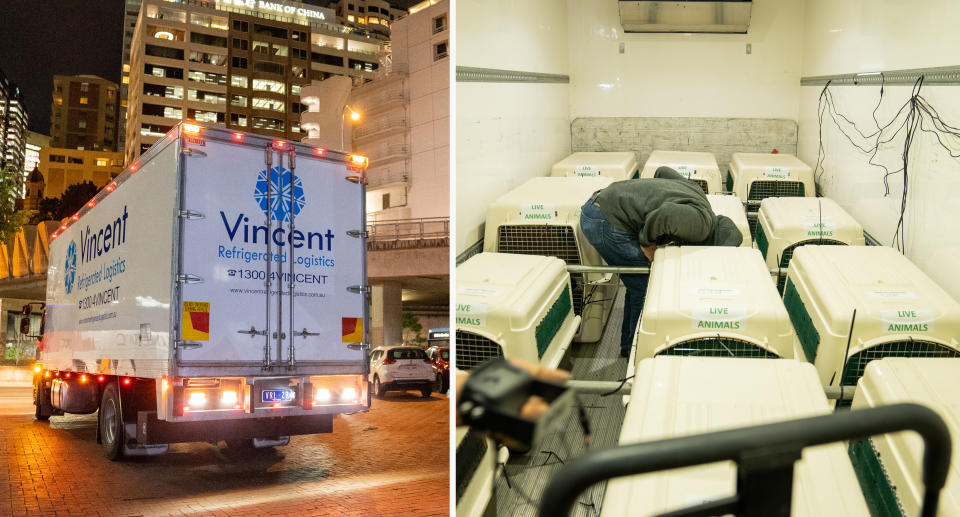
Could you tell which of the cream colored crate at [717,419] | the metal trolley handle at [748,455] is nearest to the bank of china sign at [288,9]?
the cream colored crate at [717,419]

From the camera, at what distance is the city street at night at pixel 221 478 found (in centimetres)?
400

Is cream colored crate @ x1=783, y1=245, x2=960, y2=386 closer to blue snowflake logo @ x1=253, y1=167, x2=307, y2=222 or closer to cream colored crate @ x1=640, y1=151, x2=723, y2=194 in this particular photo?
cream colored crate @ x1=640, y1=151, x2=723, y2=194

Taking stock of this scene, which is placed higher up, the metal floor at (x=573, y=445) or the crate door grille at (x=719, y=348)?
the crate door grille at (x=719, y=348)

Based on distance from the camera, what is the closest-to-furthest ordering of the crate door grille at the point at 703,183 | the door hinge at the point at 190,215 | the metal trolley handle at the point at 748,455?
1. the metal trolley handle at the point at 748,455
2. the crate door grille at the point at 703,183
3. the door hinge at the point at 190,215

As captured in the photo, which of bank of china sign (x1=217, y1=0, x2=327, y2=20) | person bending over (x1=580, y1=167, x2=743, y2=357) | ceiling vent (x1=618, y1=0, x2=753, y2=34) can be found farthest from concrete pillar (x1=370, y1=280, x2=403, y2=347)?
bank of china sign (x1=217, y1=0, x2=327, y2=20)

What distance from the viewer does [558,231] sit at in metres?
2.55

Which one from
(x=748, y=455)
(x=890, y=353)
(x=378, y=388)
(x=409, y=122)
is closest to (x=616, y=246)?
(x=890, y=353)

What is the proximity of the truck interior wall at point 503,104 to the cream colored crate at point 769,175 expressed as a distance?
692 millimetres

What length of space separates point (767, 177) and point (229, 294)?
9.40 feet

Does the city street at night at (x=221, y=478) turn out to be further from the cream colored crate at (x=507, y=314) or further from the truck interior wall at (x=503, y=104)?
the cream colored crate at (x=507, y=314)

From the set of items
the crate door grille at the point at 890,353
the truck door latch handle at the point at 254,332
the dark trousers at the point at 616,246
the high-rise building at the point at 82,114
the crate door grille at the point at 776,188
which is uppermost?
the high-rise building at the point at 82,114

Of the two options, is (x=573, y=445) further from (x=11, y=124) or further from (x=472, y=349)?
(x=11, y=124)

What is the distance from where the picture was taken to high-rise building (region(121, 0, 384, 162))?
2105 centimetres

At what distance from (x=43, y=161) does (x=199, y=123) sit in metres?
2.53
